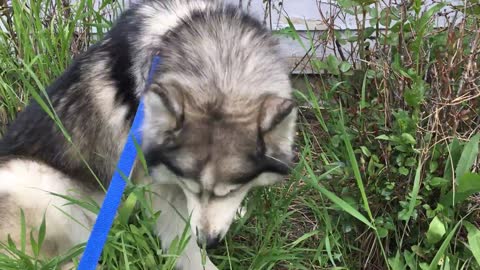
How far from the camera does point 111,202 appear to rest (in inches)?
68.8

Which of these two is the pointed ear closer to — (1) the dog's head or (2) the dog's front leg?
(1) the dog's head

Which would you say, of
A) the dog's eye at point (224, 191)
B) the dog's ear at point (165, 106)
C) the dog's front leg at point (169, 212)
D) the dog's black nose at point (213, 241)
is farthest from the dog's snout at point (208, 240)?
the dog's ear at point (165, 106)

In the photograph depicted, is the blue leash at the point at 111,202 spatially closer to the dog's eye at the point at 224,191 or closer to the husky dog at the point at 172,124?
the husky dog at the point at 172,124

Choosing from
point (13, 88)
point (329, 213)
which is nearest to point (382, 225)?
point (329, 213)

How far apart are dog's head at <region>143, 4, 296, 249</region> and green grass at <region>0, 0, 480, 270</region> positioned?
17 cm

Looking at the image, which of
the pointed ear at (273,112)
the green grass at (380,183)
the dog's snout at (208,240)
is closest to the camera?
the pointed ear at (273,112)

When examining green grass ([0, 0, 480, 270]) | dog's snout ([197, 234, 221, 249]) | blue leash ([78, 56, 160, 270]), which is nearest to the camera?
blue leash ([78, 56, 160, 270])

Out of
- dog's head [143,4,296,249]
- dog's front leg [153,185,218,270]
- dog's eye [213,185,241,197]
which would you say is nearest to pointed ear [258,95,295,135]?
dog's head [143,4,296,249]

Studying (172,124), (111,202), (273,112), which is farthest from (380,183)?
(111,202)

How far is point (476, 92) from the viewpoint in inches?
91.5

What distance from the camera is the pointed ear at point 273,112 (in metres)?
1.76

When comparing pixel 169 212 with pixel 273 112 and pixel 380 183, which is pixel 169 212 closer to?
pixel 273 112

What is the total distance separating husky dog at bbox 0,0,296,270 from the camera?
1851mm

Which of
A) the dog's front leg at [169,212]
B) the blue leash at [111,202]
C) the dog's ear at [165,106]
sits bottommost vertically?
the dog's front leg at [169,212]
